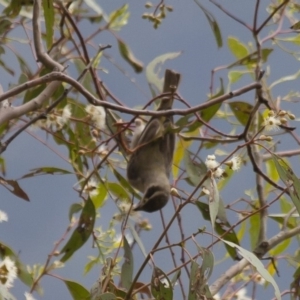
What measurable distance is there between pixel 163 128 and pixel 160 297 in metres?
0.60

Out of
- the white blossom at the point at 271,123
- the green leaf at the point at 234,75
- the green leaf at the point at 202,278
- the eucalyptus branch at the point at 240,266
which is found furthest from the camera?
the green leaf at the point at 234,75

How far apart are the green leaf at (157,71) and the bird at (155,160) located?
0.03m

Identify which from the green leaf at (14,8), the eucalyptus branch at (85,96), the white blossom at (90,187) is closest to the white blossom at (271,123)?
the eucalyptus branch at (85,96)

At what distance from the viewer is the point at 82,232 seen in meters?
2.14

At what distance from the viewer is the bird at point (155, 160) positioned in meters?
2.24

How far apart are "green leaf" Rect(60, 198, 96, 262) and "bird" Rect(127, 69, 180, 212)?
18 cm

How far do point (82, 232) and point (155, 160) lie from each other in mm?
344

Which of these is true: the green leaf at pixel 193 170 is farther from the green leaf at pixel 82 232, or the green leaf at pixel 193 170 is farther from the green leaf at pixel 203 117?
the green leaf at pixel 82 232

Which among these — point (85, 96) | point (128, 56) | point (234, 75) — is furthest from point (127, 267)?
point (234, 75)

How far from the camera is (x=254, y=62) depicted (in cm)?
249

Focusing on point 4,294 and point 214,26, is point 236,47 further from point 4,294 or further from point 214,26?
point 4,294

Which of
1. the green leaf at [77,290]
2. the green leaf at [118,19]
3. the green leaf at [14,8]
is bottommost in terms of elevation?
the green leaf at [77,290]

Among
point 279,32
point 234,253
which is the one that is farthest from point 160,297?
point 279,32

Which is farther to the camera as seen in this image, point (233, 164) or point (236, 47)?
point (236, 47)
